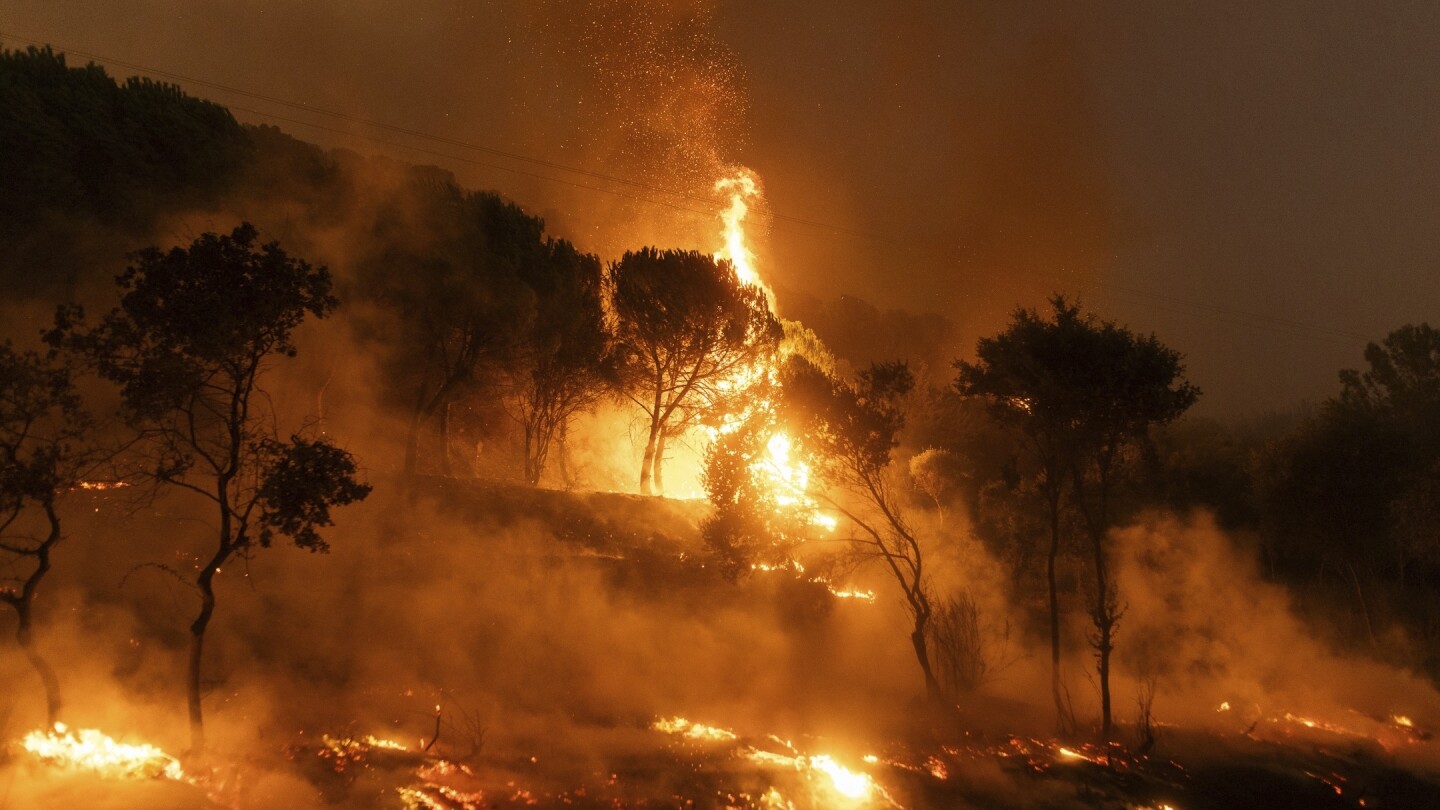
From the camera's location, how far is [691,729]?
523 inches

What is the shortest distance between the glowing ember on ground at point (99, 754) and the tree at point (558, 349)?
17.5m

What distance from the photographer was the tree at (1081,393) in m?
14.2

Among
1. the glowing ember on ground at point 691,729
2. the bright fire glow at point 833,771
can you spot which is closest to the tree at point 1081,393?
the bright fire glow at point 833,771

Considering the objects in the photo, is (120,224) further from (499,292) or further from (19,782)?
(19,782)

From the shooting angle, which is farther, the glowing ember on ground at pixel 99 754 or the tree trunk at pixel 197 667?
the tree trunk at pixel 197 667

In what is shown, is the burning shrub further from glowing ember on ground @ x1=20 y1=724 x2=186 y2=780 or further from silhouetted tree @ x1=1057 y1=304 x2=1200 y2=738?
glowing ember on ground @ x1=20 y1=724 x2=186 y2=780

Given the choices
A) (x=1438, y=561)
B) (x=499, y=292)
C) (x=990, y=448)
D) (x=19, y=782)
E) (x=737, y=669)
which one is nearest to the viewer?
(x=19, y=782)

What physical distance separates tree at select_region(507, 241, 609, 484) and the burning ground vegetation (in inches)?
325

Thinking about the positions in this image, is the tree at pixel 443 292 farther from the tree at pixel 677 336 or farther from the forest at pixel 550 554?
the tree at pixel 677 336

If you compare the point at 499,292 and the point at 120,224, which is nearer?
the point at 120,224

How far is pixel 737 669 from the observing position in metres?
16.0

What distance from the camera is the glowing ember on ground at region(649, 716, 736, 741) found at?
13070 mm

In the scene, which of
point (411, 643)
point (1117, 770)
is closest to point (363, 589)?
point (411, 643)

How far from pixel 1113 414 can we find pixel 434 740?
12228 millimetres
